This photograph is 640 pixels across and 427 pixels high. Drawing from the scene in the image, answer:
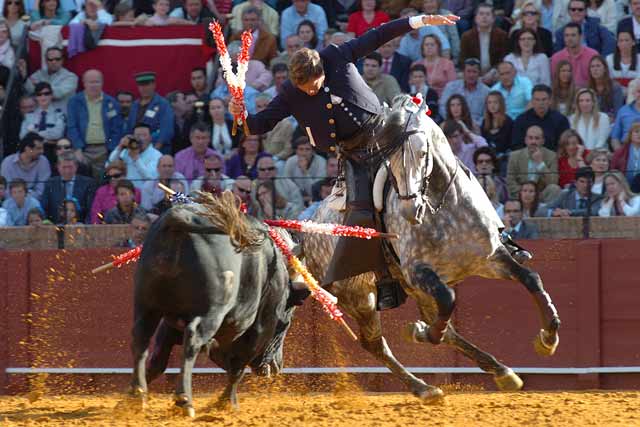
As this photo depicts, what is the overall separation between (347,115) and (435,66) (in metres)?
4.22

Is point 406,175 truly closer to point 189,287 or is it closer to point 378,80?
point 189,287

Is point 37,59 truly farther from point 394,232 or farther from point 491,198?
point 394,232

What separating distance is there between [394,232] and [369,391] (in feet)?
9.41

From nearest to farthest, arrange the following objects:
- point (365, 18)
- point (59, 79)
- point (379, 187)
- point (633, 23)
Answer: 1. point (379, 187)
2. point (633, 23)
3. point (365, 18)
4. point (59, 79)

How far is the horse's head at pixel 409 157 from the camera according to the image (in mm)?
7910

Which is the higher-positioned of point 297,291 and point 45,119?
point 45,119

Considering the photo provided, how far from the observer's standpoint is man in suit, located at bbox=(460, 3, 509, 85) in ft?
42.0

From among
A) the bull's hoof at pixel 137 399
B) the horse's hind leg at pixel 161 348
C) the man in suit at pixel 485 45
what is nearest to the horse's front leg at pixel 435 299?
the horse's hind leg at pixel 161 348

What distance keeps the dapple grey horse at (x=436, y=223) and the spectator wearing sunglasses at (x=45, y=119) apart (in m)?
5.50

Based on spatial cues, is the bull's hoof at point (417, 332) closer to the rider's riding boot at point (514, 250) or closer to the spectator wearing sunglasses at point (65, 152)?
the rider's riding boot at point (514, 250)

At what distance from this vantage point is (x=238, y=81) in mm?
8414

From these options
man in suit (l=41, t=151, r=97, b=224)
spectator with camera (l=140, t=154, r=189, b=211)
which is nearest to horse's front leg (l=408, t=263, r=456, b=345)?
spectator with camera (l=140, t=154, r=189, b=211)

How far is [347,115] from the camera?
8680 millimetres

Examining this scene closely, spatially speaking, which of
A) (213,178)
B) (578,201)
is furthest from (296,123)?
(578,201)
